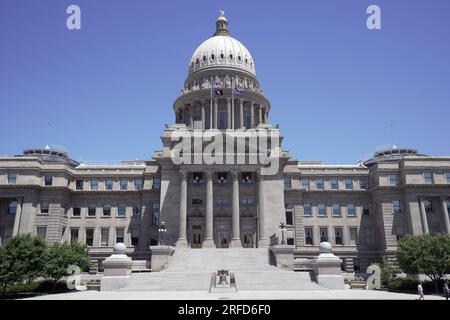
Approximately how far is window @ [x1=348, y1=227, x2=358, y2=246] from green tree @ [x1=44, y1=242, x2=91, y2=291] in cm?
4331

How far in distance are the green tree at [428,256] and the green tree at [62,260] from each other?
3447cm

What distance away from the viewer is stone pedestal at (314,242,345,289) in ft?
116

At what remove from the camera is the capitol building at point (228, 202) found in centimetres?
5641

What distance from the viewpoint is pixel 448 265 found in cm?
3622

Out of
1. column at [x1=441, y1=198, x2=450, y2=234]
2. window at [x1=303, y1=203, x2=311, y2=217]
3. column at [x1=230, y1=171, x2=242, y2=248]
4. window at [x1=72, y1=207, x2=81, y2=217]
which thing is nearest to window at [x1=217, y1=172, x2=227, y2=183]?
column at [x1=230, y1=171, x2=242, y2=248]

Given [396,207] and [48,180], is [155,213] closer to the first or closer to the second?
[48,180]

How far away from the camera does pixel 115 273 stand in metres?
36.0

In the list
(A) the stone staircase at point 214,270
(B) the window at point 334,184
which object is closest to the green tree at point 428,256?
(A) the stone staircase at point 214,270

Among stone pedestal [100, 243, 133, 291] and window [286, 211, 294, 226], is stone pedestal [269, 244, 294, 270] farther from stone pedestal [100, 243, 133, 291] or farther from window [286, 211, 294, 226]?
window [286, 211, 294, 226]

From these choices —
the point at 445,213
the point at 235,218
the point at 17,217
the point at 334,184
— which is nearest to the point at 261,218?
the point at 235,218

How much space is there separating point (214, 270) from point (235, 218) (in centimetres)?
1335

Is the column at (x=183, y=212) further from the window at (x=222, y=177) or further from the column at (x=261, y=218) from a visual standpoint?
the column at (x=261, y=218)

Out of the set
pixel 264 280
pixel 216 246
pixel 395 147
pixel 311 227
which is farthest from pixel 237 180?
pixel 395 147

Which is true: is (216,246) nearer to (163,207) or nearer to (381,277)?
(163,207)
